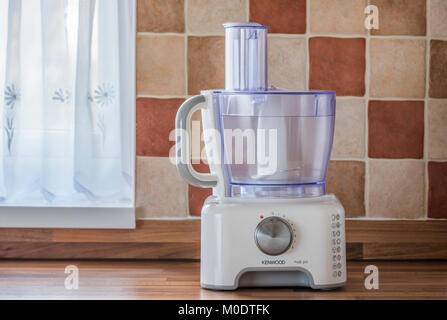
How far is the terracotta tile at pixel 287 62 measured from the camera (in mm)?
1398

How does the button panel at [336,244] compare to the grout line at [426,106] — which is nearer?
the button panel at [336,244]

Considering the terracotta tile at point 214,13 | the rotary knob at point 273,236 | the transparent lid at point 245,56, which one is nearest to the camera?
the rotary knob at point 273,236

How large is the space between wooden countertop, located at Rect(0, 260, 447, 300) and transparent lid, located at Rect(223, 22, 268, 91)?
38 cm

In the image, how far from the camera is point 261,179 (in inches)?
46.6

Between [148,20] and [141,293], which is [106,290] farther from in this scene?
[148,20]

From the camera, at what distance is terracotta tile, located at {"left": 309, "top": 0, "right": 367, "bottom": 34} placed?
1.40 meters

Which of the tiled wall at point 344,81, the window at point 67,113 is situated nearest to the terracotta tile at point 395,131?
the tiled wall at point 344,81

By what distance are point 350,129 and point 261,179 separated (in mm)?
323

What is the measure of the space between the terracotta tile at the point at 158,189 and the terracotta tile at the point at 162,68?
0.15 m

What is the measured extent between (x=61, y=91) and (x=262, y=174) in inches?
20.3

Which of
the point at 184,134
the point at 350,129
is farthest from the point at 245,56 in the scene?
the point at 350,129

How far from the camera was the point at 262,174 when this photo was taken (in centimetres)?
118

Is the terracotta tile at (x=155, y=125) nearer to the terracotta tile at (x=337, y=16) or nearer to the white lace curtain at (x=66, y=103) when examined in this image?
the white lace curtain at (x=66, y=103)

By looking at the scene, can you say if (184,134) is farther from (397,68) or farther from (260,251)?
(397,68)
